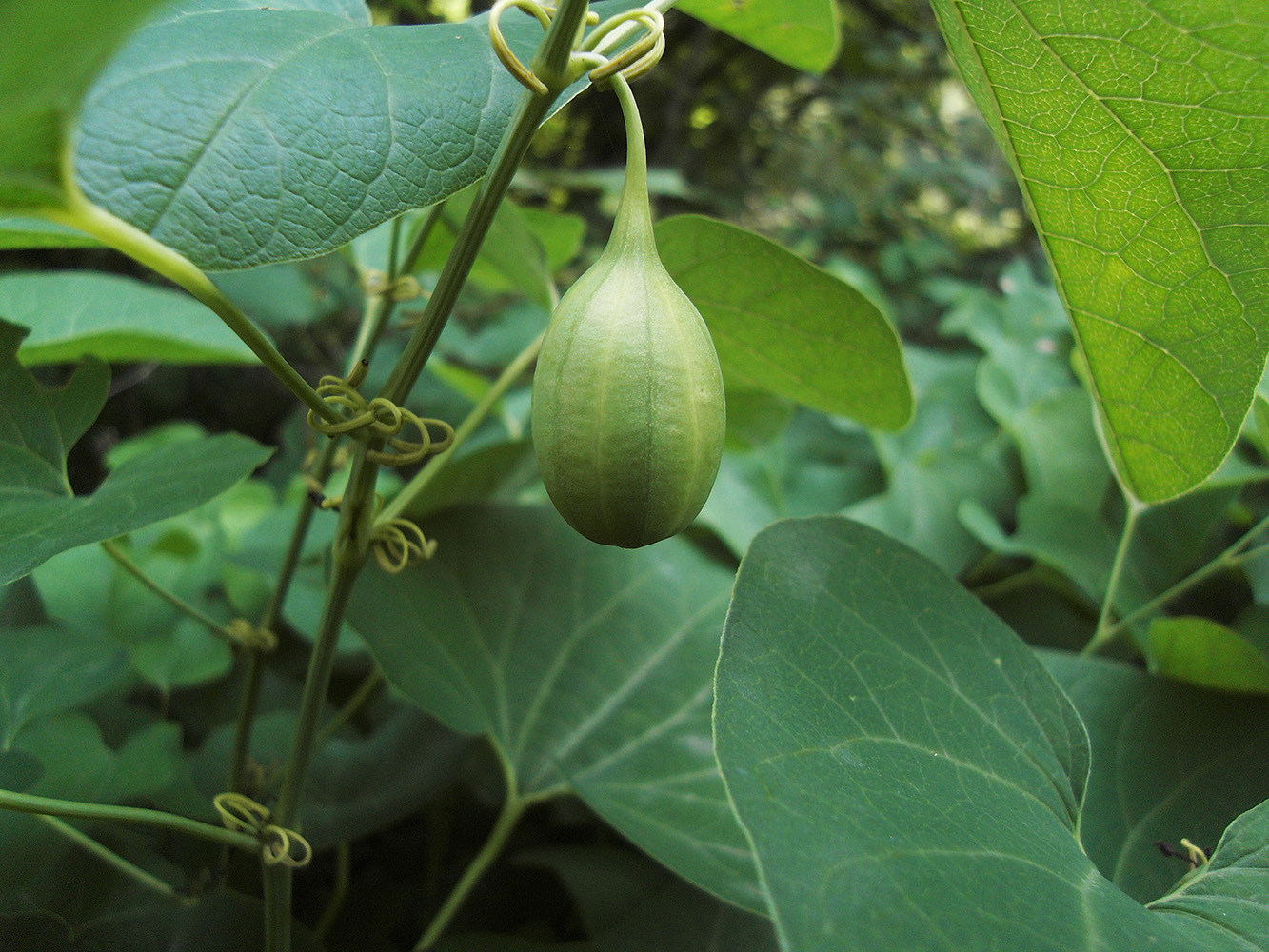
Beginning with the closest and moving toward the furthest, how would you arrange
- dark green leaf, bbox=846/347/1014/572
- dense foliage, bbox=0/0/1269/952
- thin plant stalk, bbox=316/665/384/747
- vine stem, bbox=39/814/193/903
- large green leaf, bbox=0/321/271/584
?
dense foliage, bbox=0/0/1269/952
large green leaf, bbox=0/321/271/584
vine stem, bbox=39/814/193/903
thin plant stalk, bbox=316/665/384/747
dark green leaf, bbox=846/347/1014/572

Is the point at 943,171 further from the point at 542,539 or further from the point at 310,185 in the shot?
the point at 310,185

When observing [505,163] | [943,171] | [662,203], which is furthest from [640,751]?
[943,171]

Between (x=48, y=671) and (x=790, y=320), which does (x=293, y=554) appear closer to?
(x=48, y=671)

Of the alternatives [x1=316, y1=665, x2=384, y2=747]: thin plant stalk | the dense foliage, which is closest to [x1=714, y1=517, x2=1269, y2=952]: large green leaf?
the dense foliage

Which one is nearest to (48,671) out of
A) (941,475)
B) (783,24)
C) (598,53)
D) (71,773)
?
(71,773)

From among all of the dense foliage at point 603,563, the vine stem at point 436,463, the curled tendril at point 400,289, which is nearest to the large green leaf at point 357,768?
the dense foliage at point 603,563

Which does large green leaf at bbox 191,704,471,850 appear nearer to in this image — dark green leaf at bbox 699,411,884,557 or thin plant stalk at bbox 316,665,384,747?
thin plant stalk at bbox 316,665,384,747

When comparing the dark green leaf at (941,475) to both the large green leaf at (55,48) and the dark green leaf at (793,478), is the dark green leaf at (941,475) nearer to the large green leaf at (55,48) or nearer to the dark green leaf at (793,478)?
the dark green leaf at (793,478)
